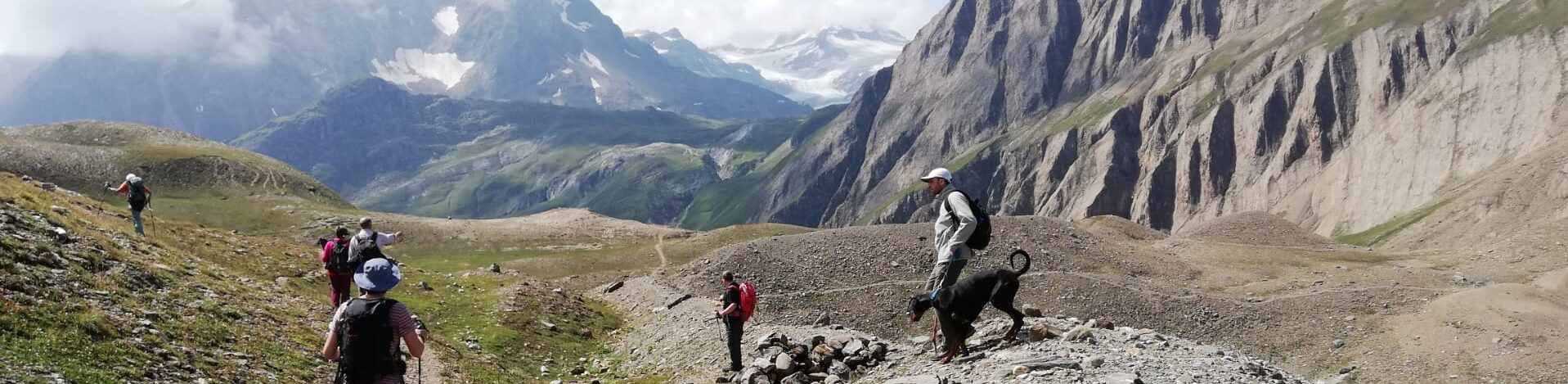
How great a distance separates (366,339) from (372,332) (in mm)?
137

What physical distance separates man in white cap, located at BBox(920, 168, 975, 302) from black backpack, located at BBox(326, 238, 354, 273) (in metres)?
16.4

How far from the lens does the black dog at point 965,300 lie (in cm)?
1866

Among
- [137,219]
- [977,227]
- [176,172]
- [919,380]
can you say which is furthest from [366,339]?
[176,172]

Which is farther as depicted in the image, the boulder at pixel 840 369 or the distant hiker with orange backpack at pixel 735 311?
the distant hiker with orange backpack at pixel 735 311

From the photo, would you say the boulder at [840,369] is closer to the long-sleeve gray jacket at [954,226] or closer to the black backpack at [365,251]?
the long-sleeve gray jacket at [954,226]

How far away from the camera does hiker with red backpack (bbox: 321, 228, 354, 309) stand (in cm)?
2461

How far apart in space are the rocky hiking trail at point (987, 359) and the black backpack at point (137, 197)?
20353 mm

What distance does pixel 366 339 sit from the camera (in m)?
12.4

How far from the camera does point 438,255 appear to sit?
90188mm

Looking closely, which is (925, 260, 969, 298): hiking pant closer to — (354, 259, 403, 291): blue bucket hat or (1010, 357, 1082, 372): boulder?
(1010, 357, 1082, 372): boulder

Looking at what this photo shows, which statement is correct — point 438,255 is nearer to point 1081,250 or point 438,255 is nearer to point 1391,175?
point 1081,250

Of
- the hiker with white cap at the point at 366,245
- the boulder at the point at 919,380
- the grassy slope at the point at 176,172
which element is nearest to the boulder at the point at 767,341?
the boulder at the point at 919,380

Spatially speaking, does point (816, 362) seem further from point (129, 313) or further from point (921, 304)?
point (129, 313)

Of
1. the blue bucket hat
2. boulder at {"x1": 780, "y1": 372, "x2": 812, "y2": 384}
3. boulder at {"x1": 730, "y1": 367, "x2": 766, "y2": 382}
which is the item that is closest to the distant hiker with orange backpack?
boulder at {"x1": 730, "y1": 367, "x2": 766, "y2": 382}
